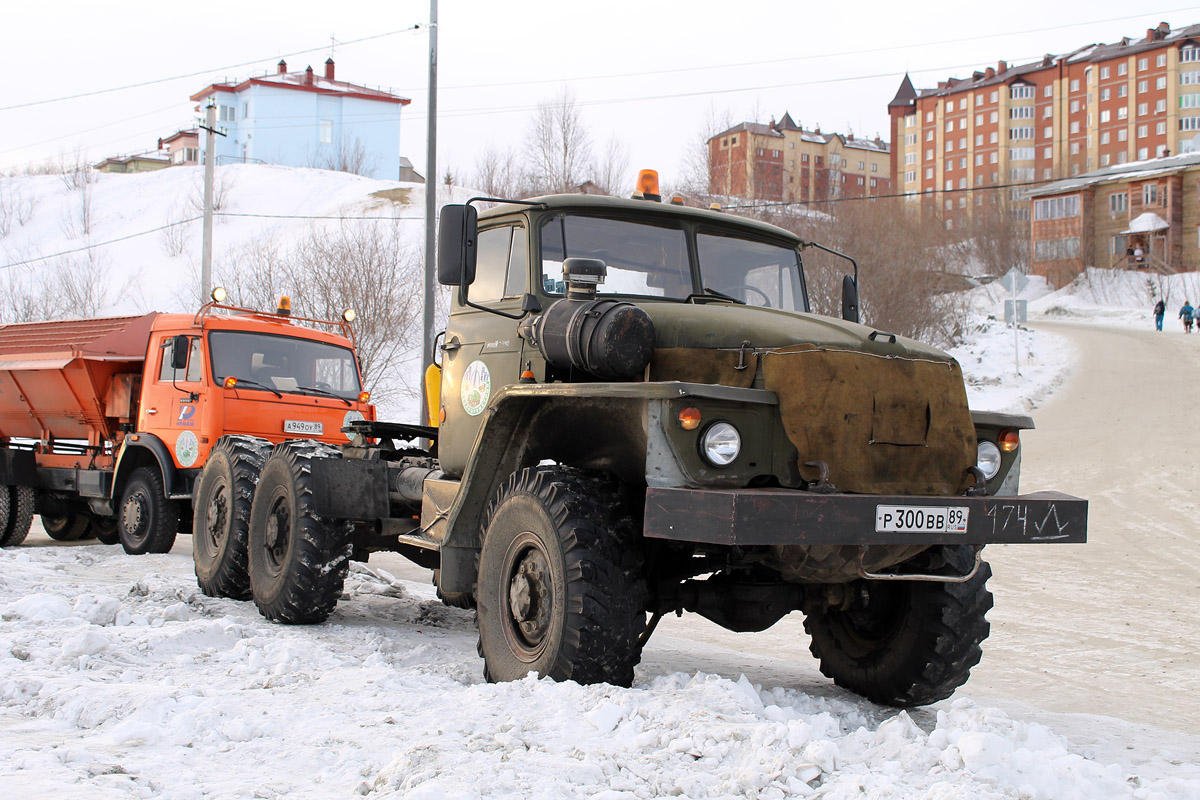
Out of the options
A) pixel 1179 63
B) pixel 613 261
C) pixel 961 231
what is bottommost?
pixel 613 261

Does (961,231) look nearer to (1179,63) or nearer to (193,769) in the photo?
(1179,63)

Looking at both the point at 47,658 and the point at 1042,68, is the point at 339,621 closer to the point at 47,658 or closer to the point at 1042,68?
the point at 47,658

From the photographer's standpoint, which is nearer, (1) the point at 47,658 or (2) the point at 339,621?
(1) the point at 47,658

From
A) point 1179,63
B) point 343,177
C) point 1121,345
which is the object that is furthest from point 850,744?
point 1179,63

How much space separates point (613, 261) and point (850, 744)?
2.74 meters

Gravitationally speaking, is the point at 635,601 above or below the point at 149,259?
below

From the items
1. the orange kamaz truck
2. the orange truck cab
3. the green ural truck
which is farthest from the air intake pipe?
the orange truck cab

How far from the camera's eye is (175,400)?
11.0 m

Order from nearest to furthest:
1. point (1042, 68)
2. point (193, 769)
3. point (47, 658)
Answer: point (193, 769) → point (47, 658) → point (1042, 68)

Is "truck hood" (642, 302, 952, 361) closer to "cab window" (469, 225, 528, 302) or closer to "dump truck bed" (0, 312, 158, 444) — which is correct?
"cab window" (469, 225, 528, 302)

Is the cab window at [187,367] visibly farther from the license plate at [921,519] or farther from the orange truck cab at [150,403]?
the license plate at [921,519]

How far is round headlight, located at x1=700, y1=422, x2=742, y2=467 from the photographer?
4383mm

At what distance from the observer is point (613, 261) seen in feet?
18.8

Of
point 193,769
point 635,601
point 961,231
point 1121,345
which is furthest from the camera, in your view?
point 961,231
